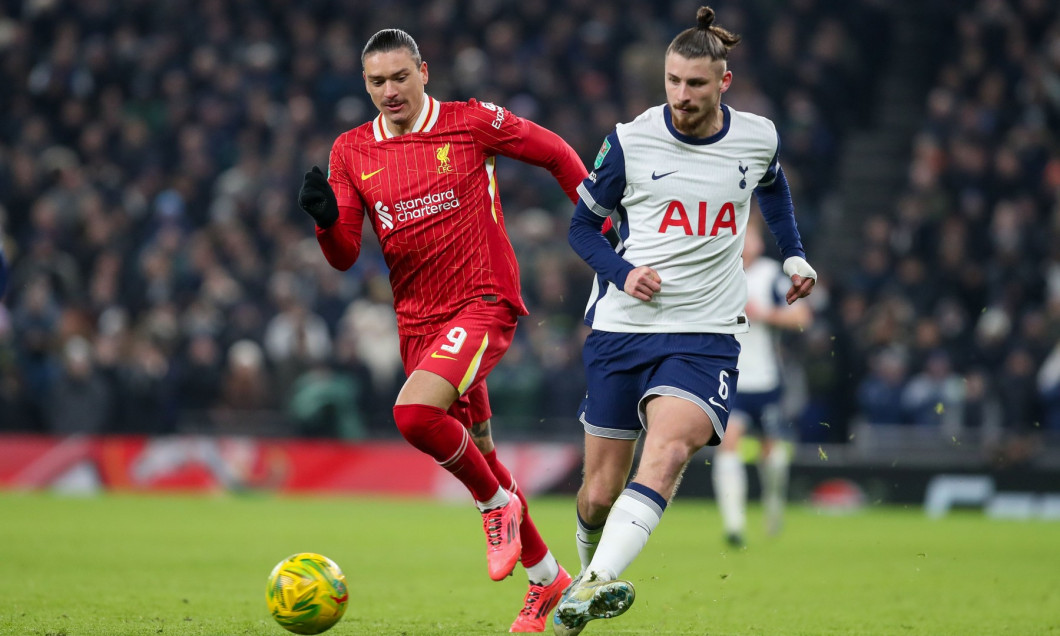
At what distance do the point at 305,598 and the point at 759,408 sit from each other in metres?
6.30

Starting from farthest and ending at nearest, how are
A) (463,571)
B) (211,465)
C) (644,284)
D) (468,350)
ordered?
(211,465) < (463,571) < (468,350) < (644,284)

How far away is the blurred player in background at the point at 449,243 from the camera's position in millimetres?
6609

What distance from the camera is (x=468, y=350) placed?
6.61 metres

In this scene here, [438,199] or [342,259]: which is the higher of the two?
[438,199]

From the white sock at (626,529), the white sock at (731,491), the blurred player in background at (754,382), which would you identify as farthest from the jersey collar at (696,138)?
the white sock at (731,491)

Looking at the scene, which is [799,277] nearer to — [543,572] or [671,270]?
[671,270]

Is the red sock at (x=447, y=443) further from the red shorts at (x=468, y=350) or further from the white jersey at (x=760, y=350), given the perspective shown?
the white jersey at (x=760, y=350)

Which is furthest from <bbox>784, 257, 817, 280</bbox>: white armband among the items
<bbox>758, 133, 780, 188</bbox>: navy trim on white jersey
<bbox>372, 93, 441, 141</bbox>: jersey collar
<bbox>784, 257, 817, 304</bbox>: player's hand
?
<bbox>372, 93, 441, 141</bbox>: jersey collar

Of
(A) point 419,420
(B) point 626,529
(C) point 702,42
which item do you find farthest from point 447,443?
(C) point 702,42

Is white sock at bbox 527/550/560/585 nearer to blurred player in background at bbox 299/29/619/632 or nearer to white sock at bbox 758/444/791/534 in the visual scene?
blurred player in background at bbox 299/29/619/632

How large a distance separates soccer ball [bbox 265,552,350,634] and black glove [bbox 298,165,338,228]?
1.59 metres

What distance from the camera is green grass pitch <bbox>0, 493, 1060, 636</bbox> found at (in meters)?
6.89

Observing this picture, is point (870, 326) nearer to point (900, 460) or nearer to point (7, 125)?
point (900, 460)

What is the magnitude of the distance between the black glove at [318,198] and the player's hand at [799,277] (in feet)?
6.88
